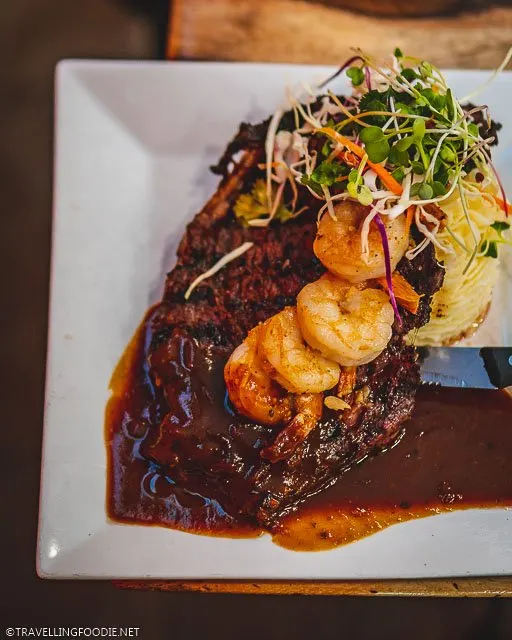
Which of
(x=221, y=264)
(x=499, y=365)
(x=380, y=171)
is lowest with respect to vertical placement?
(x=499, y=365)

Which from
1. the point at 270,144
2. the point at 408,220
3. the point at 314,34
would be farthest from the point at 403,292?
the point at 314,34

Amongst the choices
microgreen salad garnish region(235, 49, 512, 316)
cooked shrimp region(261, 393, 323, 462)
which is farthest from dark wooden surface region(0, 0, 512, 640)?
microgreen salad garnish region(235, 49, 512, 316)

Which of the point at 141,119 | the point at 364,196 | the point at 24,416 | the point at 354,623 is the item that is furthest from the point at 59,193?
the point at 354,623

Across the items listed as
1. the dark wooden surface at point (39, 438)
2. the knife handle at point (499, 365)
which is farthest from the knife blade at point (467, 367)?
the dark wooden surface at point (39, 438)

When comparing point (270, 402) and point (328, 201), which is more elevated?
point (328, 201)

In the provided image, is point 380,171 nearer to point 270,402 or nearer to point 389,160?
point 389,160

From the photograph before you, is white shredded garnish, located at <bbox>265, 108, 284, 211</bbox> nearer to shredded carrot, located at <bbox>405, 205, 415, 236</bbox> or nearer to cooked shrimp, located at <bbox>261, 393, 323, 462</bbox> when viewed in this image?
shredded carrot, located at <bbox>405, 205, 415, 236</bbox>
